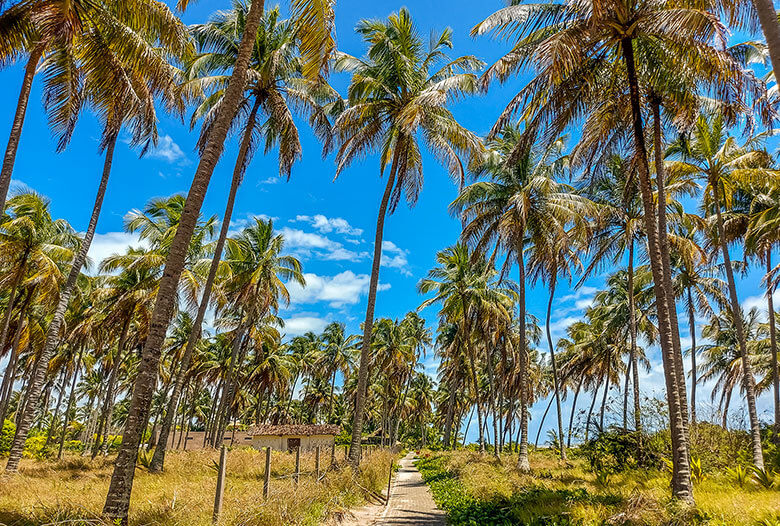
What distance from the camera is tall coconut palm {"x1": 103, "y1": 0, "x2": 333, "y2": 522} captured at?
5.65 metres

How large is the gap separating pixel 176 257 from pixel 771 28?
26.4 feet

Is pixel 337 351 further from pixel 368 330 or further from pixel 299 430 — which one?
pixel 368 330

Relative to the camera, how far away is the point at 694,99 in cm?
1081

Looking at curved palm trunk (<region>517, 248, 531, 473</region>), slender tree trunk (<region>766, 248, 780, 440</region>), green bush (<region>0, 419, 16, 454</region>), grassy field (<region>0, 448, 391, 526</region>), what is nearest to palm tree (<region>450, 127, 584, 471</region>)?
curved palm trunk (<region>517, 248, 531, 473</region>)

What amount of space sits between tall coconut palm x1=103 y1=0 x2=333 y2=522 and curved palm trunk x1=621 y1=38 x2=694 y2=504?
660 centimetres

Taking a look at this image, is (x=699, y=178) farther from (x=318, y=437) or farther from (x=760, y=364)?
(x=318, y=437)

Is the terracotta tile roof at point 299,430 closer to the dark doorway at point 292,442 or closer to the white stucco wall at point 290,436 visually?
the white stucco wall at point 290,436

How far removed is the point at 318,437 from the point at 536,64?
3354 centimetres

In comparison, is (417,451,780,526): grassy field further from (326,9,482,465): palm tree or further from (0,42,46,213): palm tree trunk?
(0,42,46,213): palm tree trunk

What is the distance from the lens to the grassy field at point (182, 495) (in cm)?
623

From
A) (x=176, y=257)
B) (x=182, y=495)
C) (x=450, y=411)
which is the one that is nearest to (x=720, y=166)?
(x=176, y=257)

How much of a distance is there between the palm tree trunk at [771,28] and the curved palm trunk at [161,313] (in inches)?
288

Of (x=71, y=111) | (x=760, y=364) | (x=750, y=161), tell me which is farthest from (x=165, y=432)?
(x=760, y=364)

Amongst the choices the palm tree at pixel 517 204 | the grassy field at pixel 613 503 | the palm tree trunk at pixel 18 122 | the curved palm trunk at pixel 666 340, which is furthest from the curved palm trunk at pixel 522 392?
the palm tree trunk at pixel 18 122
